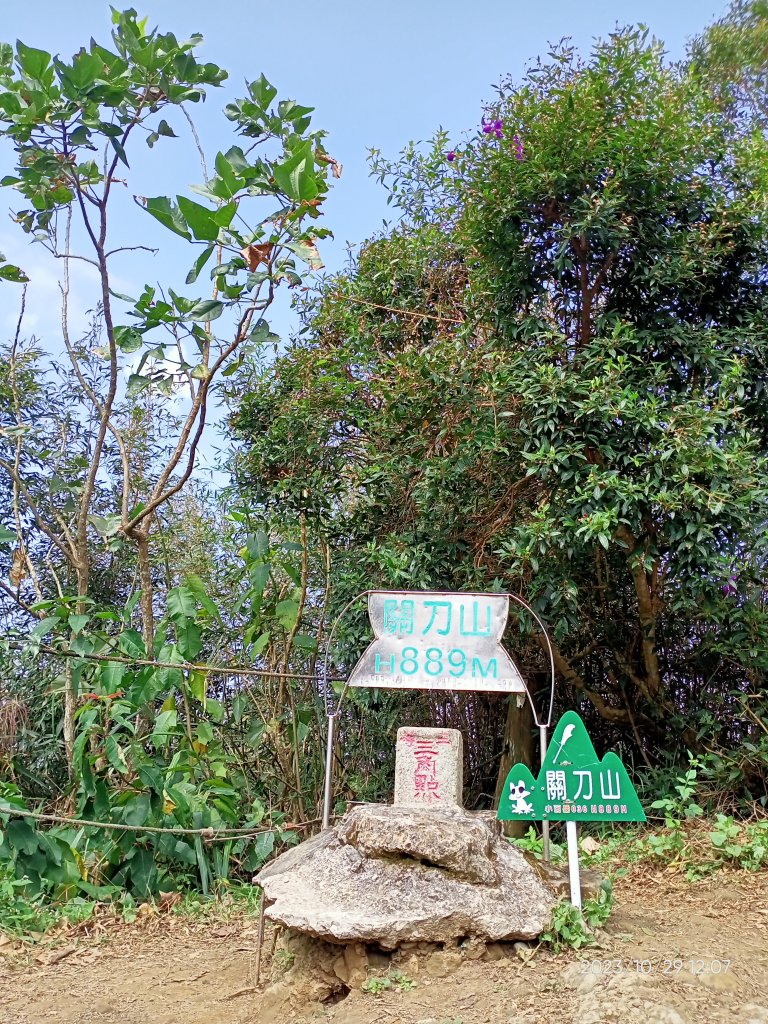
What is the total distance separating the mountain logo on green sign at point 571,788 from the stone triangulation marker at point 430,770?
31cm

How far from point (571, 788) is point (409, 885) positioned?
2.13ft

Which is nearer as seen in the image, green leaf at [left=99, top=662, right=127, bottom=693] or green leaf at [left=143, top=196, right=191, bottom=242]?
green leaf at [left=143, top=196, right=191, bottom=242]

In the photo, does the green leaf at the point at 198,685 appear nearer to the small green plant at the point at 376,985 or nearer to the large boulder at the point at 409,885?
the large boulder at the point at 409,885

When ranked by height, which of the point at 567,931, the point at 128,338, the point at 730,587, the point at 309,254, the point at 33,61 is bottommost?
the point at 567,931

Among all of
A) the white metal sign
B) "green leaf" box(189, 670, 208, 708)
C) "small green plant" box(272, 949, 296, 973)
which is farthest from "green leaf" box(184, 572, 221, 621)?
"small green plant" box(272, 949, 296, 973)

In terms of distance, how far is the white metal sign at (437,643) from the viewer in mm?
3332

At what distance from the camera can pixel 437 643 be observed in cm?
337

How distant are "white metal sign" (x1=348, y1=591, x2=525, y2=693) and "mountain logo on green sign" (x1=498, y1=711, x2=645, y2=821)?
0.41m

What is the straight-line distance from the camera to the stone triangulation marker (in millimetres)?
3234

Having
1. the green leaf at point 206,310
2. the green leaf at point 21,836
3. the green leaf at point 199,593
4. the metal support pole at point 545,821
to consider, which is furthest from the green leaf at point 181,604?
the metal support pole at point 545,821

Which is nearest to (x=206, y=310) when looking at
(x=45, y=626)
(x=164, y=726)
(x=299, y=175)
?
(x=299, y=175)

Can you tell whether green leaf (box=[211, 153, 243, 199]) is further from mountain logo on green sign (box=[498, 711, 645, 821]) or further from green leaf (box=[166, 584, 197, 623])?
mountain logo on green sign (box=[498, 711, 645, 821])

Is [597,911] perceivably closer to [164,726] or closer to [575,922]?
[575,922]

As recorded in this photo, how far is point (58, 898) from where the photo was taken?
4133mm
